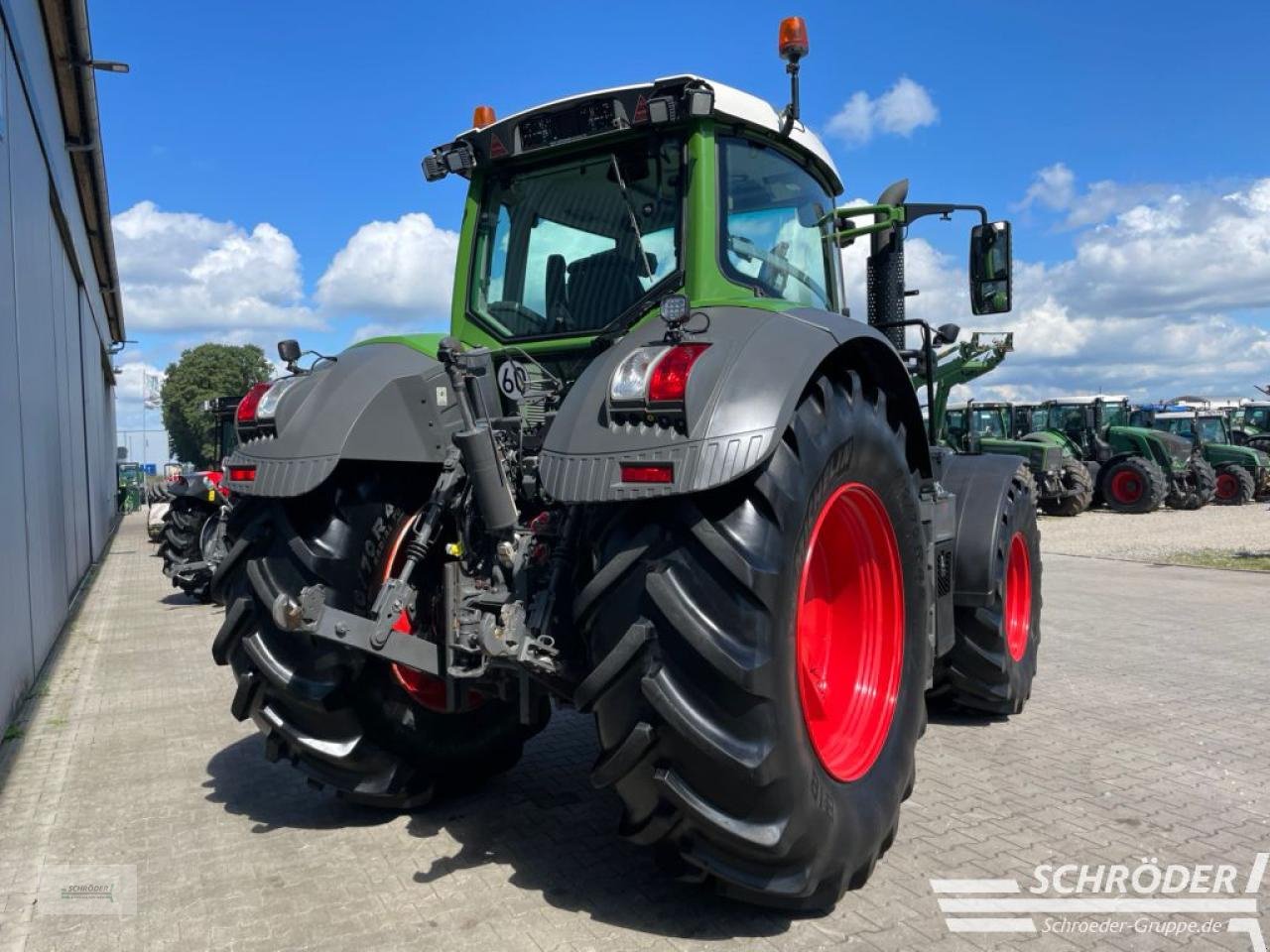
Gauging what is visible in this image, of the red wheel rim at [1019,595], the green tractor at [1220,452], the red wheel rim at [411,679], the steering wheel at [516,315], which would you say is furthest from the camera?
the green tractor at [1220,452]

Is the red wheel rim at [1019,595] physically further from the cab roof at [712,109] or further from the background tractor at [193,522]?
the background tractor at [193,522]

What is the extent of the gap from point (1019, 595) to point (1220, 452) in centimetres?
2201

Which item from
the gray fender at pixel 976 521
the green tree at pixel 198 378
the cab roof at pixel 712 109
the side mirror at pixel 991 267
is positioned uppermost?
the green tree at pixel 198 378

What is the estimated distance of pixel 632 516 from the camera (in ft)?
8.47

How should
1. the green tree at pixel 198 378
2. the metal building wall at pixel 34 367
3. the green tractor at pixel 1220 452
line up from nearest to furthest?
the metal building wall at pixel 34 367
the green tractor at pixel 1220 452
the green tree at pixel 198 378

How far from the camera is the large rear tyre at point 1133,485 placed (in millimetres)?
19906

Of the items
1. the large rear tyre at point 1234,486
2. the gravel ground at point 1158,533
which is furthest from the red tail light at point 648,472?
the large rear tyre at point 1234,486

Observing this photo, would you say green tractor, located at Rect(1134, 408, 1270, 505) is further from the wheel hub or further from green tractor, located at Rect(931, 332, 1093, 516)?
the wheel hub

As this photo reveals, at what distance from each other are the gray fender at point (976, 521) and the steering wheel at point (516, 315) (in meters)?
2.51

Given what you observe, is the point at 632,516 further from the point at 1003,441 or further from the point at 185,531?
the point at 1003,441

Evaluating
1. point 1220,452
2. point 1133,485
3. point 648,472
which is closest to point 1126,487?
point 1133,485

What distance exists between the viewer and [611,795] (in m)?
3.94

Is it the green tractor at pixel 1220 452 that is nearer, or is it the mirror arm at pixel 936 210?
the mirror arm at pixel 936 210

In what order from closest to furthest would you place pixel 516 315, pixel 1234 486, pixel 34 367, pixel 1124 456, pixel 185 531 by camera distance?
pixel 516 315 < pixel 34 367 < pixel 185 531 < pixel 1124 456 < pixel 1234 486
